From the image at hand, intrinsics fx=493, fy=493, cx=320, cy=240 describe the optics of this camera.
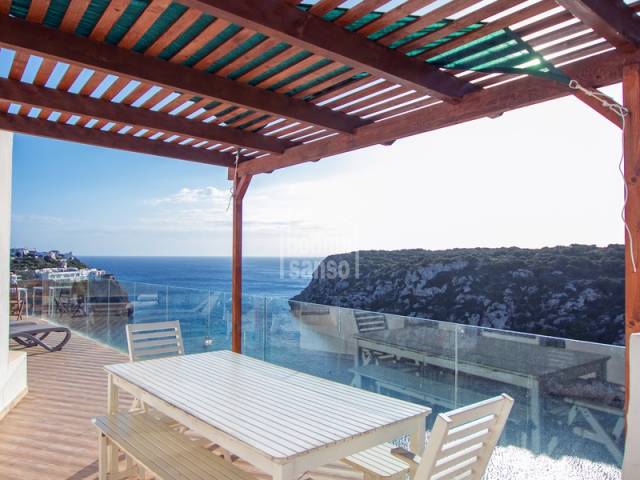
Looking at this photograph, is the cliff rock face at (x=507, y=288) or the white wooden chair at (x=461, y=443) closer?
the white wooden chair at (x=461, y=443)

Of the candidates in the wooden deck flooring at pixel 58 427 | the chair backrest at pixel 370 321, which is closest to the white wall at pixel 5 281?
the wooden deck flooring at pixel 58 427

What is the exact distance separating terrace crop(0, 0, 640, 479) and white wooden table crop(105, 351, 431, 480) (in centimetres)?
78

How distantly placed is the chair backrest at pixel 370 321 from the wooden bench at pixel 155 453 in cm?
195

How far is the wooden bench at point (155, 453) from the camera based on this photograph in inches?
85.5

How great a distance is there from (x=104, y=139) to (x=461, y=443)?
3.50 metres

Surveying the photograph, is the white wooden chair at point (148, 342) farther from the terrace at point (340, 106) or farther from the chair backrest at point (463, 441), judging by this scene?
the chair backrest at point (463, 441)

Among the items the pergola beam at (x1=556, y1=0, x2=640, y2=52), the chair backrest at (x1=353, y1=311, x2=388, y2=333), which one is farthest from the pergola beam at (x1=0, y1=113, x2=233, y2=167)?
the pergola beam at (x1=556, y1=0, x2=640, y2=52)

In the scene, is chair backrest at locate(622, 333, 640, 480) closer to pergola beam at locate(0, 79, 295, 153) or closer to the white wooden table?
the white wooden table

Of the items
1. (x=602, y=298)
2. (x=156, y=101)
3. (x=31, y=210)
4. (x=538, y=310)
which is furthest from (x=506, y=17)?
(x=31, y=210)

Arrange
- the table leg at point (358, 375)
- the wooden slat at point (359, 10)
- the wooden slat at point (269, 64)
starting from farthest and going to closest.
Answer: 1. the table leg at point (358, 375)
2. the wooden slat at point (269, 64)
3. the wooden slat at point (359, 10)

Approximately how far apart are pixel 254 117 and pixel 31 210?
43.2 m

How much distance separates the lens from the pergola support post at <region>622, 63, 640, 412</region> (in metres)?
2.01

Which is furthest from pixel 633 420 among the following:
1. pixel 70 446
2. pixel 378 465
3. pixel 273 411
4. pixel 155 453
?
pixel 70 446

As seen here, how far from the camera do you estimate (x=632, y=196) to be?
2033mm
